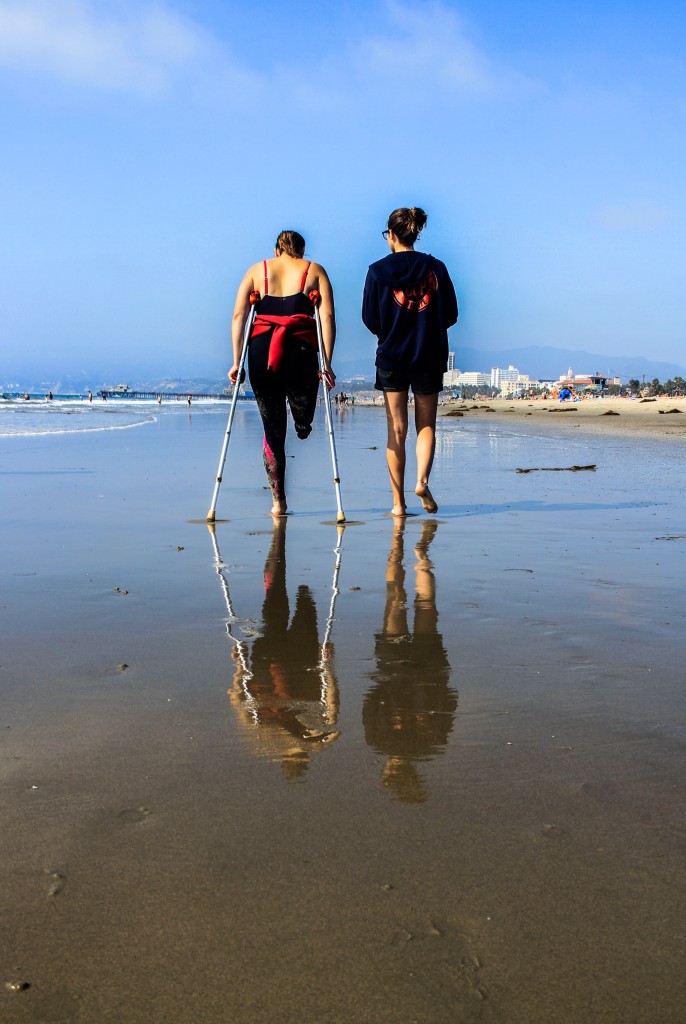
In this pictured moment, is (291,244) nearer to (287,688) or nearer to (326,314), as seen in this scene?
(326,314)

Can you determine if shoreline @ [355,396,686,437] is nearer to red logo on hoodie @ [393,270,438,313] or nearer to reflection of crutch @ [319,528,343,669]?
red logo on hoodie @ [393,270,438,313]

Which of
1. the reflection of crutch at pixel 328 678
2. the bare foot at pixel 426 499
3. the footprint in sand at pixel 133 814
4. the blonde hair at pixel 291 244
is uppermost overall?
the blonde hair at pixel 291 244

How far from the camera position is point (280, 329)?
6.85 m

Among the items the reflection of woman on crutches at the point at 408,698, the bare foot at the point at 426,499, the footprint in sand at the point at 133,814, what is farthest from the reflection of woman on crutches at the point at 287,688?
the bare foot at the point at 426,499

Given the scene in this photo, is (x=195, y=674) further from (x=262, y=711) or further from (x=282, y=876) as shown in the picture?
(x=282, y=876)

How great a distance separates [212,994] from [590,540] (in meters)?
4.53

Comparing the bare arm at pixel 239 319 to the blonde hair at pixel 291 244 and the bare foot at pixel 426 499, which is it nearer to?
the blonde hair at pixel 291 244

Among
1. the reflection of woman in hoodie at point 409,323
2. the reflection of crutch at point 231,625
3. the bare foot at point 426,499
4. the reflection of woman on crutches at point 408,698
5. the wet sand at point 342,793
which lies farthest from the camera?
the reflection of woman in hoodie at point 409,323

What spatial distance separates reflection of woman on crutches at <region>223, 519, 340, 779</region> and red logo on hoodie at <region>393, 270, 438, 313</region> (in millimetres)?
3677

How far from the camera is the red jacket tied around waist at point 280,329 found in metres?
6.86

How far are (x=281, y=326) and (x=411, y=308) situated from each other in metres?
0.97

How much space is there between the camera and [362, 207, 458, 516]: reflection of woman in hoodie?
6.87 metres

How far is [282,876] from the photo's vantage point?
63.6 inches

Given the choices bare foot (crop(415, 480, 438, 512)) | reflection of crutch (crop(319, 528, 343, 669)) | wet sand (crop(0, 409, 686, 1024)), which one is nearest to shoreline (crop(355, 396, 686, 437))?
bare foot (crop(415, 480, 438, 512))
